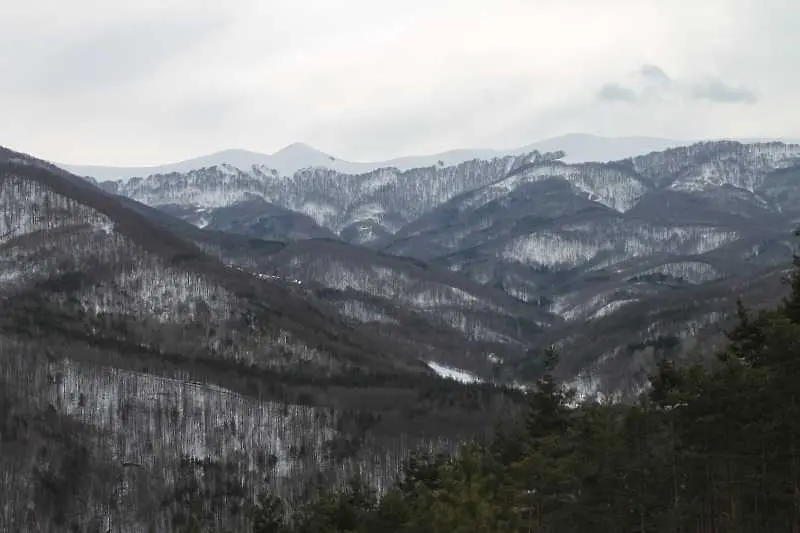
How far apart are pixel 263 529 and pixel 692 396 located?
98.2ft

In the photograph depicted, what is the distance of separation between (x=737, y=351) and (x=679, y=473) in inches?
276

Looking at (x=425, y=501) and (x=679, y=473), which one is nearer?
(x=679, y=473)

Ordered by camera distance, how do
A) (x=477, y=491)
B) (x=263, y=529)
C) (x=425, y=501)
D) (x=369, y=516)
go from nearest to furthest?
(x=477, y=491), (x=425, y=501), (x=369, y=516), (x=263, y=529)

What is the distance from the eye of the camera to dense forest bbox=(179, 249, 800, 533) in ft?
123

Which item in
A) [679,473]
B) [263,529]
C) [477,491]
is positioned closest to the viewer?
[477,491]

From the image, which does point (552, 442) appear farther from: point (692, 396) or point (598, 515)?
point (692, 396)

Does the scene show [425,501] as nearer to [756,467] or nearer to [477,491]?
[477,491]

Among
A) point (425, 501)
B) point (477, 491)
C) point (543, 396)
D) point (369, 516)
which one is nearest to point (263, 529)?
point (369, 516)

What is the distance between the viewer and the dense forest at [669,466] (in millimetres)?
37562

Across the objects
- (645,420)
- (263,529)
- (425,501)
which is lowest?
(263,529)

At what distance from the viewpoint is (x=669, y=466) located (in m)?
43.2

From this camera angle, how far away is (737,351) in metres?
45.1

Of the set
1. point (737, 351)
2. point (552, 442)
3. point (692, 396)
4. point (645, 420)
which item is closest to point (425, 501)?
point (552, 442)

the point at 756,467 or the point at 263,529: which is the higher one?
A: the point at 756,467
